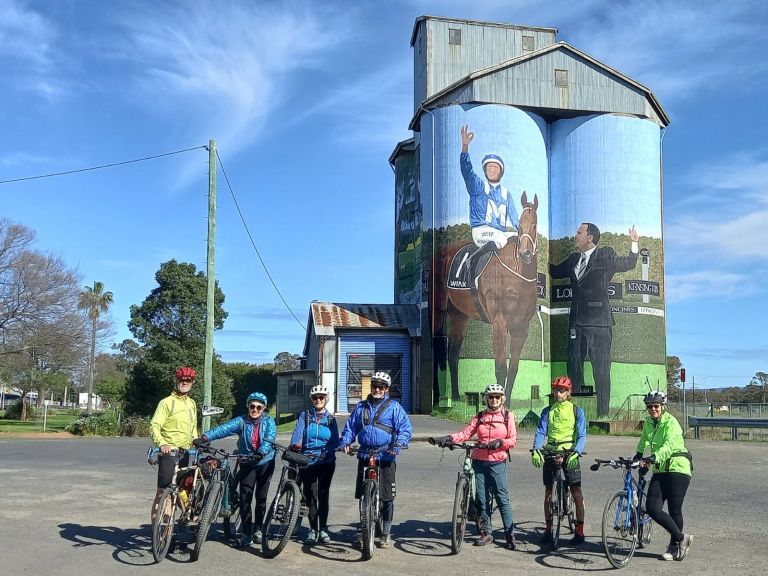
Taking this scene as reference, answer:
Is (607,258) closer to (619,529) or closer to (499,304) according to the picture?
(499,304)

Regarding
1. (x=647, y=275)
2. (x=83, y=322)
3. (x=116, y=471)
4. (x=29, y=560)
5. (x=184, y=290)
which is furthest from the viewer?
(x=184, y=290)

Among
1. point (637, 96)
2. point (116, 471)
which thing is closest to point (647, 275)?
point (637, 96)

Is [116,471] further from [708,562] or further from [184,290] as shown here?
[184,290]

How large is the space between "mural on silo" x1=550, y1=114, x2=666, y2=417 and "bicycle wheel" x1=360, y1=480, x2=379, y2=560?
33715 mm

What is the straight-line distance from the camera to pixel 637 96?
43156mm

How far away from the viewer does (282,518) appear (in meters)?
8.54

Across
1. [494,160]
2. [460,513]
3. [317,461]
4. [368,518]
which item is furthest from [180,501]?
[494,160]

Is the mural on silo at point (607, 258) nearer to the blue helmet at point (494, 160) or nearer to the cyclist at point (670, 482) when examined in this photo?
the blue helmet at point (494, 160)

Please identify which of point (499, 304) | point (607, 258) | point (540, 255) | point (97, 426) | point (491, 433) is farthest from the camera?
point (540, 255)

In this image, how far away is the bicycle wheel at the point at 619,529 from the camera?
26.9 ft

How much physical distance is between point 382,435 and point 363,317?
113 feet

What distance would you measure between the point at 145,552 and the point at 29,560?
3.69ft

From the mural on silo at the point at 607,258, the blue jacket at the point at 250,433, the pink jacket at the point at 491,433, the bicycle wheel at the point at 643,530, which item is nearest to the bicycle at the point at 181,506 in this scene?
the blue jacket at the point at 250,433

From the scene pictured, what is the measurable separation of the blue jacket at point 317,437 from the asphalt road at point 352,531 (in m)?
1.06
